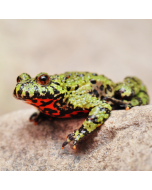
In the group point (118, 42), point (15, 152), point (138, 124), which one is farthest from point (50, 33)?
point (138, 124)

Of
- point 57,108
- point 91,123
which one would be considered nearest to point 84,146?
point 91,123

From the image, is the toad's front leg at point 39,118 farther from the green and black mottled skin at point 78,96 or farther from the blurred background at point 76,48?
the blurred background at point 76,48

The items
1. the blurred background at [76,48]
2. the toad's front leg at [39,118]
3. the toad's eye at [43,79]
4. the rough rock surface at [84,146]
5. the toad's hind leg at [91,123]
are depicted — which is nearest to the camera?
the rough rock surface at [84,146]

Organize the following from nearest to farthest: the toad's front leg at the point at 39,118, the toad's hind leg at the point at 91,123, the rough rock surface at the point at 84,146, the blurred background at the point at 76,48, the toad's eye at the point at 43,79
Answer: the rough rock surface at the point at 84,146
the toad's hind leg at the point at 91,123
the toad's eye at the point at 43,79
the toad's front leg at the point at 39,118
the blurred background at the point at 76,48

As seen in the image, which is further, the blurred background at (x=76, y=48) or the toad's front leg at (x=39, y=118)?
the blurred background at (x=76, y=48)

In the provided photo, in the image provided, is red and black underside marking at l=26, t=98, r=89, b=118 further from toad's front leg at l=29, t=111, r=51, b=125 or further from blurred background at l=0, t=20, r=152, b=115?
blurred background at l=0, t=20, r=152, b=115

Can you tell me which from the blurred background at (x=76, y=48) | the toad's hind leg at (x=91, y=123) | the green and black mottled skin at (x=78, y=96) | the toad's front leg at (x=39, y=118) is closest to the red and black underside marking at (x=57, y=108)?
the green and black mottled skin at (x=78, y=96)

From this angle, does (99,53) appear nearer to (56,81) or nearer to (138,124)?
(56,81)

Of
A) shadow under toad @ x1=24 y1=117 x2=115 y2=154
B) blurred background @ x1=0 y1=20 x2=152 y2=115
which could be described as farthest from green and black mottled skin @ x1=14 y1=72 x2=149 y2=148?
blurred background @ x1=0 y1=20 x2=152 y2=115

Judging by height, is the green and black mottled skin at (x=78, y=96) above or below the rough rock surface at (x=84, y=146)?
above
